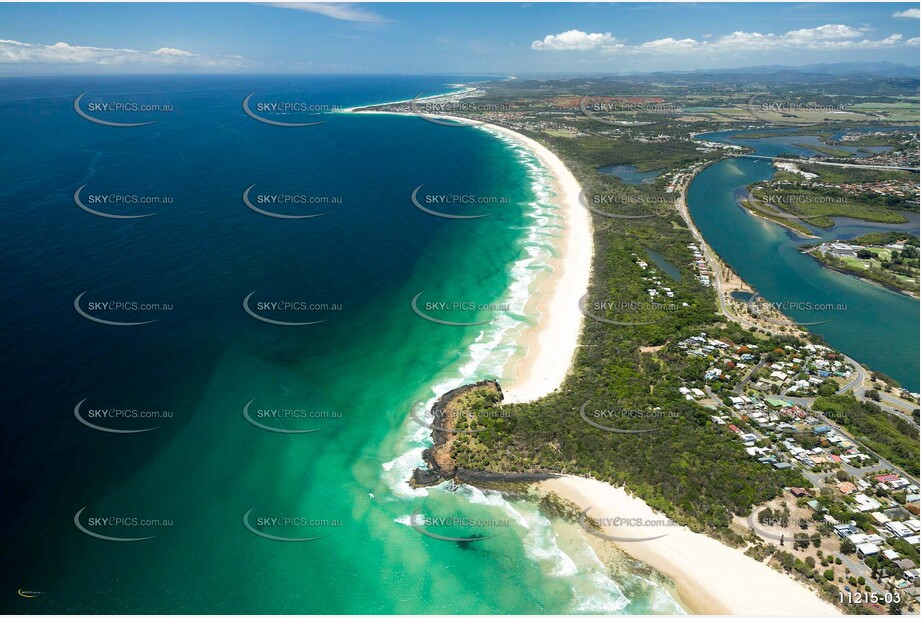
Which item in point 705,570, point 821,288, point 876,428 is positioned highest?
point 821,288

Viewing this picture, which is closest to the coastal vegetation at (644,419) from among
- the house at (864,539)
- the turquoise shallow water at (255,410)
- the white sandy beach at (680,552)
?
the white sandy beach at (680,552)

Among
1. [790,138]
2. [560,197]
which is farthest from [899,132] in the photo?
[560,197]

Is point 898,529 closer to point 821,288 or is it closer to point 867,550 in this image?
point 867,550

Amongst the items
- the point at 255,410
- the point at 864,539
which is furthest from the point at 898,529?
the point at 255,410

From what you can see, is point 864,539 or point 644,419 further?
point 644,419

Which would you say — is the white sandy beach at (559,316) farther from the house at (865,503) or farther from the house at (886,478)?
the house at (886,478)

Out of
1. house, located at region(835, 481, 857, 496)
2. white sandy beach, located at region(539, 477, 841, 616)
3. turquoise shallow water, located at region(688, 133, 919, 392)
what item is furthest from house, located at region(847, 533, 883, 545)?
turquoise shallow water, located at region(688, 133, 919, 392)

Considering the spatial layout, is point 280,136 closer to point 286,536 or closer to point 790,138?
point 286,536
